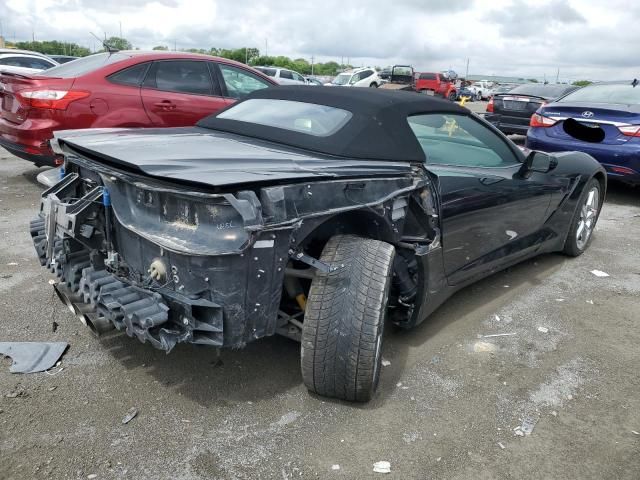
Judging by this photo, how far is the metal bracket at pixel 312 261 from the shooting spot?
2.39 m

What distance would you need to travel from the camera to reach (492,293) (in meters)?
4.18

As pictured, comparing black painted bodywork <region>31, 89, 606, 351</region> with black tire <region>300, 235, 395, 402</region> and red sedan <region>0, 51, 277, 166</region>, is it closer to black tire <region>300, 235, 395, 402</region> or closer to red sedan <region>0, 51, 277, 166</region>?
black tire <region>300, 235, 395, 402</region>

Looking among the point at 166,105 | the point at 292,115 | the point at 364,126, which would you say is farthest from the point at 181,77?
the point at 364,126

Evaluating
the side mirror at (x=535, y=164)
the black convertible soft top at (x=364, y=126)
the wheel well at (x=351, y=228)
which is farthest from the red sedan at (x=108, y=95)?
the side mirror at (x=535, y=164)

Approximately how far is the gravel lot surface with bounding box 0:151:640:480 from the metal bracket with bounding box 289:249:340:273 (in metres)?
0.68

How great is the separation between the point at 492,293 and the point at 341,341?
2.02m

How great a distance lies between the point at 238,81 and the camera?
22.9 ft

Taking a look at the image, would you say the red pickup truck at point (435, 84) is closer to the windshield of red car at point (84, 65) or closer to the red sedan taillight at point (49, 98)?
the windshield of red car at point (84, 65)

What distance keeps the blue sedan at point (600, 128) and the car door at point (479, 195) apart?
9.74 feet

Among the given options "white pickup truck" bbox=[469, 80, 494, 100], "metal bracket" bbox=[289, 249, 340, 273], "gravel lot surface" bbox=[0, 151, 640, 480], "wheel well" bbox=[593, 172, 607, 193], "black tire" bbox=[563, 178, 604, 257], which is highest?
"metal bracket" bbox=[289, 249, 340, 273]

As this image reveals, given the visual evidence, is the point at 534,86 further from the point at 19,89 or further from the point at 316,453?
the point at 316,453

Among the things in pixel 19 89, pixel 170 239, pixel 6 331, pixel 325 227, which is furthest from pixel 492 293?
pixel 19 89

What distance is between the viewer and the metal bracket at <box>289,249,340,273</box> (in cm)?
239

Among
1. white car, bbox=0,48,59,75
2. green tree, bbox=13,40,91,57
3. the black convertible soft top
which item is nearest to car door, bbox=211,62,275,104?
the black convertible soft top
